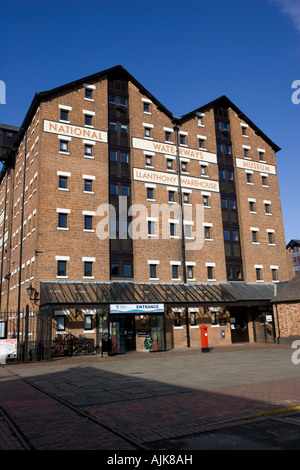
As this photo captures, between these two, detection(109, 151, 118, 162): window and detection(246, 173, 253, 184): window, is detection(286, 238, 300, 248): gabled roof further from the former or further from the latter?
detection(109, 151, 118, 162): window

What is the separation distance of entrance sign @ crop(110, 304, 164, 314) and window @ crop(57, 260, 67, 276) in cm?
470

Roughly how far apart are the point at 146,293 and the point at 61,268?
653 centimetres

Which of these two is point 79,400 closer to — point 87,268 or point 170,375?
point 170,375

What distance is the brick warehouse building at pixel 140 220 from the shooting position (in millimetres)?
27547

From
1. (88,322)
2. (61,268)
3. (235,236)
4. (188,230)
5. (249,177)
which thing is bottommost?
(88,322)

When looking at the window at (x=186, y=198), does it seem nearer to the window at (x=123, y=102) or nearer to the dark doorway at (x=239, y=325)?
the window at (x=123, y=102)

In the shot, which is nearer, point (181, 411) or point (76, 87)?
point (181, 411)

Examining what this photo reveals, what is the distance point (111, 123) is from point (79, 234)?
10472 mm

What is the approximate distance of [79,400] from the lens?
10.7 m

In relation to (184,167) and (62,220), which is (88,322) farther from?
(184,167)

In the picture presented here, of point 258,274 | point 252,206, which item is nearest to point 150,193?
point 252,206

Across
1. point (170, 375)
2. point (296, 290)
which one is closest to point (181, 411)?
point (170, 375)

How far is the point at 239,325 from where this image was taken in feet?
→ 112

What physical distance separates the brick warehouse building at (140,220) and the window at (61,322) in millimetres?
136
